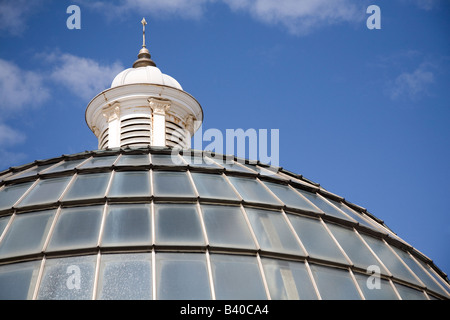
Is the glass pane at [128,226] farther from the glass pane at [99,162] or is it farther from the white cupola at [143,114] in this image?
the white cupola at [143,114]

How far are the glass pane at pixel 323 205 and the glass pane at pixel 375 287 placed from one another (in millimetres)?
2757

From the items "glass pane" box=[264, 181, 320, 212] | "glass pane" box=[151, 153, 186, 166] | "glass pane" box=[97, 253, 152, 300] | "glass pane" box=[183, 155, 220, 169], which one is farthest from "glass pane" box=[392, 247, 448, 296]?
"glass pane" box=[97, 253, 152, 300]

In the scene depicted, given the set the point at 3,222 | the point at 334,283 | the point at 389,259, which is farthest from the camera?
the point at 389,259

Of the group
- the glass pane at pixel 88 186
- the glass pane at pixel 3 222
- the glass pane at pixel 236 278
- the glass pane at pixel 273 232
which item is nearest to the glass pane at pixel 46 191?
the glass pane at pixel 88 186

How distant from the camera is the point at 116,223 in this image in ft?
62.4

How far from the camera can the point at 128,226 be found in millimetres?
18891

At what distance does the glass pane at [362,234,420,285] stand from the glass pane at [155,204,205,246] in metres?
4.52

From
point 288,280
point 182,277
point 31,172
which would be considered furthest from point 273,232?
point 31,172

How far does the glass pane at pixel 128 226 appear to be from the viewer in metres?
18.4

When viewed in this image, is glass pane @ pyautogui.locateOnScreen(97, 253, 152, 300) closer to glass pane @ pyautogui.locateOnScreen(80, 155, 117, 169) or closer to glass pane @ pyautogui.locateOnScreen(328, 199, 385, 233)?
glass pane @ pyautogui.locateOnScreen(80, 155, 117, 169)

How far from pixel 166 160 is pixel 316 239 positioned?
4.91 meters

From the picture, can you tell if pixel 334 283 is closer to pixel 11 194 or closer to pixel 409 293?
pixel 409 293
